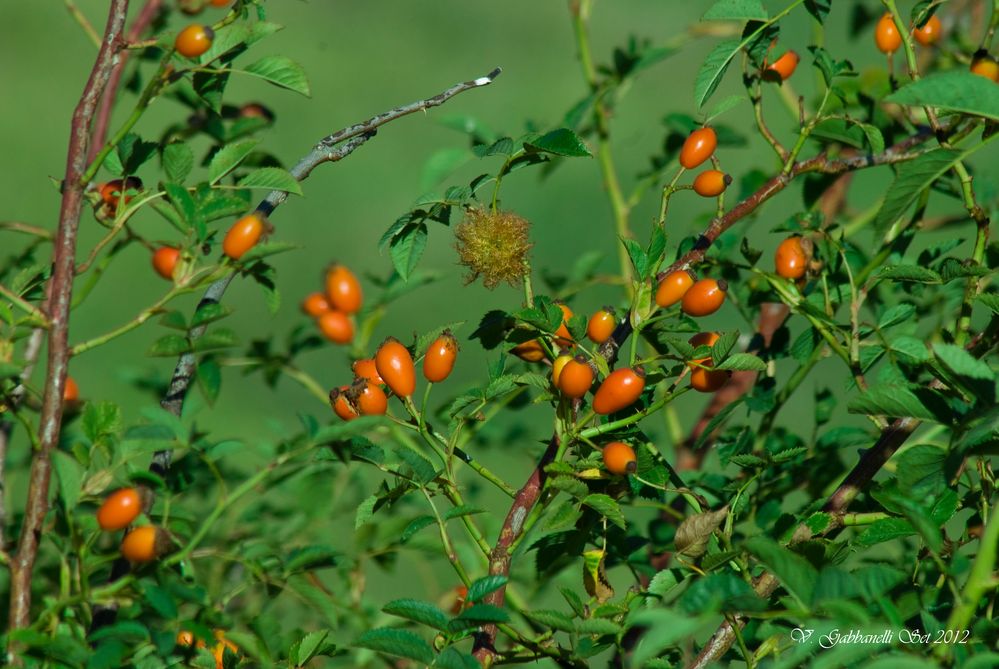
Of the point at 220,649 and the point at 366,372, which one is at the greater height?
the point at 366,372

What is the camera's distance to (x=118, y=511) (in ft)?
3.27

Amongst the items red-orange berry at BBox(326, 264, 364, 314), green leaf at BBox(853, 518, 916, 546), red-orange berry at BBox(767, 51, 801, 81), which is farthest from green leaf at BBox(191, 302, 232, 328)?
red-orange berry at BBox(767, 51, 801, 81)

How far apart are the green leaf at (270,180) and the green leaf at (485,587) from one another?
47 cm

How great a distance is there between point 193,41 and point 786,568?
79 centimetres

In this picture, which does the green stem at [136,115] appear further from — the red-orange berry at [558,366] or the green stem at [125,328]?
the red-orange berry at [558,366]

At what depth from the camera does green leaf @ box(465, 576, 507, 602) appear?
100 centimetres

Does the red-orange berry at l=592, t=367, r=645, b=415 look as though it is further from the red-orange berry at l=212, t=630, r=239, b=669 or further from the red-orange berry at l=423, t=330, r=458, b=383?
the red-orange berry at l=212, t=630, r=239, b=669

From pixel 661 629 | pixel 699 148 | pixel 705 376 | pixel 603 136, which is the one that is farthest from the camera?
pixel 603 136

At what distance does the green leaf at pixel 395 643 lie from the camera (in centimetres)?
96

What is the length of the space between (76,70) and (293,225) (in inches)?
79.1

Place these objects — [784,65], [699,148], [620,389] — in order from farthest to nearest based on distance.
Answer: [784,65] → [699,148] → [620,389]

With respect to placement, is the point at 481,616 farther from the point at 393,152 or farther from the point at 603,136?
the point at 393,152

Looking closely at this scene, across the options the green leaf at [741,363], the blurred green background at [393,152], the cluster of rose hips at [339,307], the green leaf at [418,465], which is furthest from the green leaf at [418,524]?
the blurred green background at [393,152]

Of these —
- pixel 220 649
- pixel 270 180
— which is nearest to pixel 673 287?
pixel 270 180
